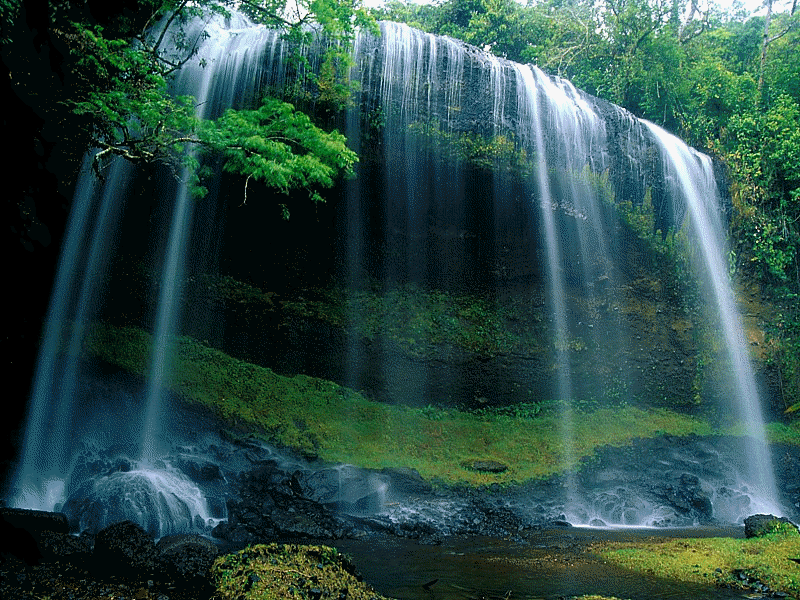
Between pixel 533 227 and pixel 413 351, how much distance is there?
4.38 meters

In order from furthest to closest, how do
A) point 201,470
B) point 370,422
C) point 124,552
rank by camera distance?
point 370,422 < point 201,470 < point 124,552

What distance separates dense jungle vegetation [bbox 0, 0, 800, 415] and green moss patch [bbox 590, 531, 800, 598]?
22.2 ft

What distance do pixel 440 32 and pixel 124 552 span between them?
20.5 m

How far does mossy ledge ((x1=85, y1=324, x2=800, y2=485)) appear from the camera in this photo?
38.8ft

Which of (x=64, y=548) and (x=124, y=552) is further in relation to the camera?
(x=64, y=548)

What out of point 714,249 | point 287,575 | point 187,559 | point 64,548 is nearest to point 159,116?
point 64,548

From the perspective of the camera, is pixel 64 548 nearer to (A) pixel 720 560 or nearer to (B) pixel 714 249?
(A) pixel 720 560

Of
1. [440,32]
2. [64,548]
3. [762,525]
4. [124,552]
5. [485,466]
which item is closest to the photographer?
[124,552]

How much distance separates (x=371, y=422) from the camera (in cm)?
1303

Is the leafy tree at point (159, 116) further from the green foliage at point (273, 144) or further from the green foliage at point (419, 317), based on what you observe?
the green foliage at point (419, 317)

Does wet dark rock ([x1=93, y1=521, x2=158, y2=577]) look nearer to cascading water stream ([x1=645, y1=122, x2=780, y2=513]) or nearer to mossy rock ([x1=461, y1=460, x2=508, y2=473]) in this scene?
mossy rock ([x1=461, y1=460, x2=508, y2=473])

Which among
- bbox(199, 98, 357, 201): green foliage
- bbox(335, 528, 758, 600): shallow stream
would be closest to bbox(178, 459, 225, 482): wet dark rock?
bbox(335, 528, 758, 600): shallow stream

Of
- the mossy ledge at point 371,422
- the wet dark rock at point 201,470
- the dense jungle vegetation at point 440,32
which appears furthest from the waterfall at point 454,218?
the wet dark rock at point 201,470

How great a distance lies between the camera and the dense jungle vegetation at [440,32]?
770 cm
